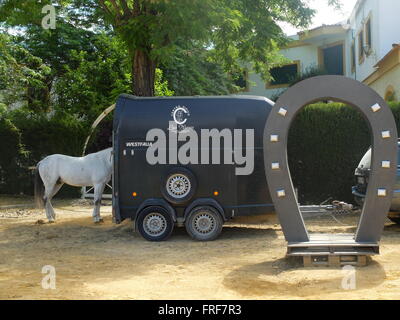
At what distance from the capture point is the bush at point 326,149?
14.4m

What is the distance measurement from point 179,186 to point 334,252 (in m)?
3.82

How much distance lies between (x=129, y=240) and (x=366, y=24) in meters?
16.6

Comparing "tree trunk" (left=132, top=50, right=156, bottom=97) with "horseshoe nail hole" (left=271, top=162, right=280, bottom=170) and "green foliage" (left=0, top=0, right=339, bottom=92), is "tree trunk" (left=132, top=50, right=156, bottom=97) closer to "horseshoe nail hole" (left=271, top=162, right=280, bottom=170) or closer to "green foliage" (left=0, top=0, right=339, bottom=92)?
"green foliage" (left=0, top=0, right=339, bottom=92)

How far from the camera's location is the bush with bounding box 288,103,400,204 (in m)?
14.4

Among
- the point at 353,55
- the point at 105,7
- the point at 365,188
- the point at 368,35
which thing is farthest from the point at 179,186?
the point at 353,55

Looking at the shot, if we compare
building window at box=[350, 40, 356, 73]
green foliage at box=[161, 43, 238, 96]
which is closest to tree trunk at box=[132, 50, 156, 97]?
green foliage at box=[161, 43, 238, 96]

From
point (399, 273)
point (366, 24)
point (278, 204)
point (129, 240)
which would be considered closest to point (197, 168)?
point (129, 240)

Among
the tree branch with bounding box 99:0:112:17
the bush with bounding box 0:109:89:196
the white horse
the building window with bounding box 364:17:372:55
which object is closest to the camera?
the white horse

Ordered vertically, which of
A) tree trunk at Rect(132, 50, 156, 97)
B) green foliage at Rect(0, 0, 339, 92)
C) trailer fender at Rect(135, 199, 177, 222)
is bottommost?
trailer fender at Rect(135, 199, 177, 222)

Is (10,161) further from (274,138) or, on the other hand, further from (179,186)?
(274,138)

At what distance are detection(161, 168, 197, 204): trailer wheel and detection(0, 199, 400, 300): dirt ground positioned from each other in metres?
0.92

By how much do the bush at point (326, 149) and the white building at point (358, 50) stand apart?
144 inches

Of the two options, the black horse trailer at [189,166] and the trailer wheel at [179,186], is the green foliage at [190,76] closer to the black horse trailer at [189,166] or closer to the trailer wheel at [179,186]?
the black horse trailer at [189,166]

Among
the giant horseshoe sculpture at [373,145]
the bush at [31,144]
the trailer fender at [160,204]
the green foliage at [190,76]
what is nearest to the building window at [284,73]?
the green foliage at [190,76]
